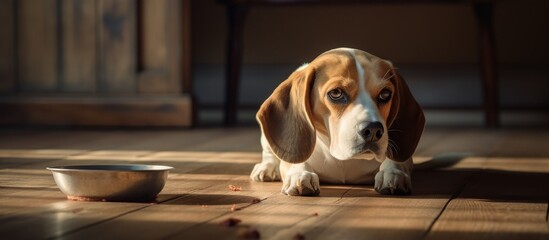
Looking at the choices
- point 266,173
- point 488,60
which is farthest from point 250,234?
point 488,60

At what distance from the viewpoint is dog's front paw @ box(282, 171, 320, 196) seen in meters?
2.12

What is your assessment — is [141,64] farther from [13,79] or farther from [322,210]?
[322,210]

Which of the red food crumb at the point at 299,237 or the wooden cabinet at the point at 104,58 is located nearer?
the red food crumb at the point at 299,237

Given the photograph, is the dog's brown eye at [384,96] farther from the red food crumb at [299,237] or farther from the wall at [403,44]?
the wall at [403,44]

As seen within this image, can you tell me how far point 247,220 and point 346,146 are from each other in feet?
1.26

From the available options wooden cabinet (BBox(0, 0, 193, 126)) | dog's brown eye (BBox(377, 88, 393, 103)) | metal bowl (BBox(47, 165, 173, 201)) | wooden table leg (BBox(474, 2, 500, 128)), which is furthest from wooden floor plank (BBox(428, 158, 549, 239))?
wooden cabinet (BBox(0, 0, 193, 126))

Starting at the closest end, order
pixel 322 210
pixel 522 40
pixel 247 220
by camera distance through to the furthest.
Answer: pixel 247 220, pixel 322 210, pixel 522 40

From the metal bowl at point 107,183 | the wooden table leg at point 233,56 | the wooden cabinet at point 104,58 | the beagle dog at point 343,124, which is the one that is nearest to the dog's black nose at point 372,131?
the beagle dog at point 343,124

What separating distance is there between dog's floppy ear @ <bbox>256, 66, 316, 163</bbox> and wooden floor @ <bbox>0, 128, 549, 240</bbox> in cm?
10

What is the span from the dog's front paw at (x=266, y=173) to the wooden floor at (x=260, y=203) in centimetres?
3

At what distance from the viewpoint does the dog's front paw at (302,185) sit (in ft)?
6.95

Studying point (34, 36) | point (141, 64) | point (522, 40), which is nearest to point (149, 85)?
point (141, 64)

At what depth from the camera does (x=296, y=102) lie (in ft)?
7.22

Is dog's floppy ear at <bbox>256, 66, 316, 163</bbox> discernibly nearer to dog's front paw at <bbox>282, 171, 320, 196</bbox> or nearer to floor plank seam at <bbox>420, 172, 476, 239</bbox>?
dog's front paw at <bbox>282, 171, 320, 196</bbox>
